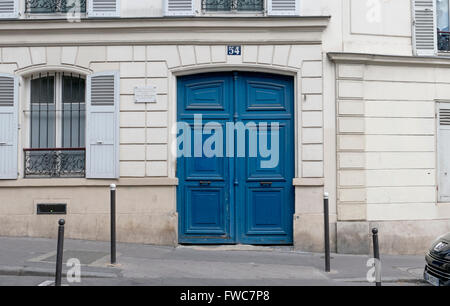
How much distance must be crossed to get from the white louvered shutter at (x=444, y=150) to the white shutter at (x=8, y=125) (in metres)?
8.51

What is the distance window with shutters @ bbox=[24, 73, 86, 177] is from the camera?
9695mm

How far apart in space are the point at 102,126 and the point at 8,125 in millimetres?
1872

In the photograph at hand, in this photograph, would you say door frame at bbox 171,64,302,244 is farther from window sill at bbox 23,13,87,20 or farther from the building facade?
window sill at bbox 23,13,87,20

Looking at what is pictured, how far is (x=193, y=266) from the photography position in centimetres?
795

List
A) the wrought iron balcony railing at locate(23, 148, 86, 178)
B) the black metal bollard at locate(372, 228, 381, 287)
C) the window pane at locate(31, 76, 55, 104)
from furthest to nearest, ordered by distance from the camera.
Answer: the window pane at locate(31, 76, 55, 104), the wrought iron balcony railing at locate(23, 148, 86, 178), the black metal bollard at locate(372, 228, 381, 287)

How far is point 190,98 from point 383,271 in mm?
4831

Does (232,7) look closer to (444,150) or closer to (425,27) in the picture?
(425,27)

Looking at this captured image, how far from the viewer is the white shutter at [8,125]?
9539 mm

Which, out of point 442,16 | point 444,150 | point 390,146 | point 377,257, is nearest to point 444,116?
point 444,150

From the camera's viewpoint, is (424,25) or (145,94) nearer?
(145,94)

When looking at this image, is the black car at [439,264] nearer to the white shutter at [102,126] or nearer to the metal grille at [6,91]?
the white shutter at [102,126]

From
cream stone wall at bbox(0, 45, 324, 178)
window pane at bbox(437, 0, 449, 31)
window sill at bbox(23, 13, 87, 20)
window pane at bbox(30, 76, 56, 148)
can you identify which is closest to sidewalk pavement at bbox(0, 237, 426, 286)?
cream stone wall at bbox(0, 45, 324, 178)

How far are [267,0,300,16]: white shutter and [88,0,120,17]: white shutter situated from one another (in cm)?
301

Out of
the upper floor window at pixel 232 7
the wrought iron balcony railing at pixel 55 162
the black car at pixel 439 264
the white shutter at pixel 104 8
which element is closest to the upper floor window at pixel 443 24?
the upper floor window at pixel 232 7
